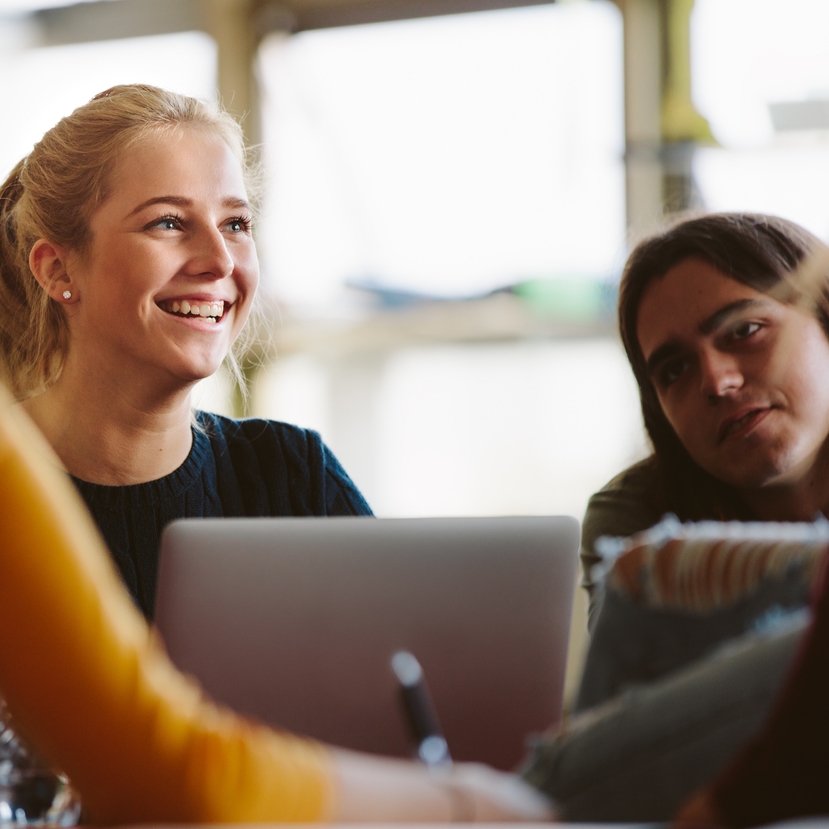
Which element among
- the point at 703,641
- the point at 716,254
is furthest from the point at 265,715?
the point at 716,254

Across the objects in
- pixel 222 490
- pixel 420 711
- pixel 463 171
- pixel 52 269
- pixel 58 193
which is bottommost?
pixel 222 490

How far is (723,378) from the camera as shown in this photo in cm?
149

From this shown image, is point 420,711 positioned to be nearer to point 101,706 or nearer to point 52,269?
point 101,706

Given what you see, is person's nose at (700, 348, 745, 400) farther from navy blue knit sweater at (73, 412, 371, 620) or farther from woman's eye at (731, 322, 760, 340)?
navy blue knit sweater at (73, 412, 371, 620)

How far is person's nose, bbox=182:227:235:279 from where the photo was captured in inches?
63.8

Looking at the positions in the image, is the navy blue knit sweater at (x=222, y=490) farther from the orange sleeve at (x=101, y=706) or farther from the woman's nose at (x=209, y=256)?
the orange sleeve at (x=101, y=706)

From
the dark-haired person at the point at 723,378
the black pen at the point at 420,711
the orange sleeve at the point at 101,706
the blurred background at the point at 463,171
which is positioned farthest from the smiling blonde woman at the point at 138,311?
the blurred background at the point at 463,171

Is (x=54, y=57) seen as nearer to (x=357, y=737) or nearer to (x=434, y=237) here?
(x=434, y=237)

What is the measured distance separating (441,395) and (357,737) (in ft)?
8.58

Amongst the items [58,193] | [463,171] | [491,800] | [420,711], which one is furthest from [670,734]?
[463,171]

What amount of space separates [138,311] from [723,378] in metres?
0.89

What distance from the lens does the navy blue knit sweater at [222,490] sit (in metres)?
1.55

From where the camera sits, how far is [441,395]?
140 inches

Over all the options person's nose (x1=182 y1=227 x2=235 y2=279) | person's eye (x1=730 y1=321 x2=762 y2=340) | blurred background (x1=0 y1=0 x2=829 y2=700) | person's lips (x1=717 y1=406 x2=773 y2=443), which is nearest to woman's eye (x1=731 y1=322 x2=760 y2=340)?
person's eye (x1=730 y1=321 x2=762 y2=340)
